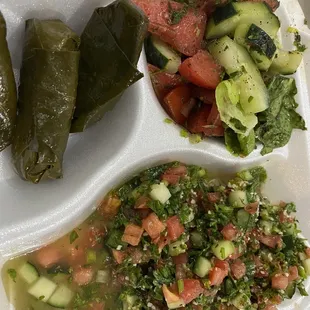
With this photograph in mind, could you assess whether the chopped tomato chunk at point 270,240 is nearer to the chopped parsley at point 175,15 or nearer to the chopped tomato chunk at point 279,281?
the chopped tomato chunk at point 279,281

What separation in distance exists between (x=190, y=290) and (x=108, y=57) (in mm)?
1414

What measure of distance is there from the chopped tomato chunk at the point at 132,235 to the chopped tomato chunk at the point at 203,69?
937 mm

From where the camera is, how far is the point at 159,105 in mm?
3014

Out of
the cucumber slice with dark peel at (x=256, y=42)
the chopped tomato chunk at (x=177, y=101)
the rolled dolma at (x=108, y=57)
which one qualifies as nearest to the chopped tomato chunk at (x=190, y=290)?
the chopped tomato chunk at (x=177, y=101)

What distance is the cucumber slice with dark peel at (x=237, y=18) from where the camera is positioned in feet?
9.70

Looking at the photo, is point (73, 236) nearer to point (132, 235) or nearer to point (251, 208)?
point (132, 235)

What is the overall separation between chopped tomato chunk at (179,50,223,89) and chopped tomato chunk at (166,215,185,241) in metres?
0.81

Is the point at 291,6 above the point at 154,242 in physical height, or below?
above

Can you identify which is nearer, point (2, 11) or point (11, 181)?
point (2, 11)

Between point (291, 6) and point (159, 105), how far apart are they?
4.31ft

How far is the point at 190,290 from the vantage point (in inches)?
114

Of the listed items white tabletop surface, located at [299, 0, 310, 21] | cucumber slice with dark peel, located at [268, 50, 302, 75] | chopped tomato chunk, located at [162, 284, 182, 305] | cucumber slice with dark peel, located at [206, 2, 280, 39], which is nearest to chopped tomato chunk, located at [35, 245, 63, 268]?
chopped tomato chunk, located at [162, 284, 182, 305]

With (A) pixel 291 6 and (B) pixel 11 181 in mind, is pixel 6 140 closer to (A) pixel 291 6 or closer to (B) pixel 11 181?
(B) pixel 11 181

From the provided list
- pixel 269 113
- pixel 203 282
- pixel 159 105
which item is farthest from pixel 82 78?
pixel 203 282
